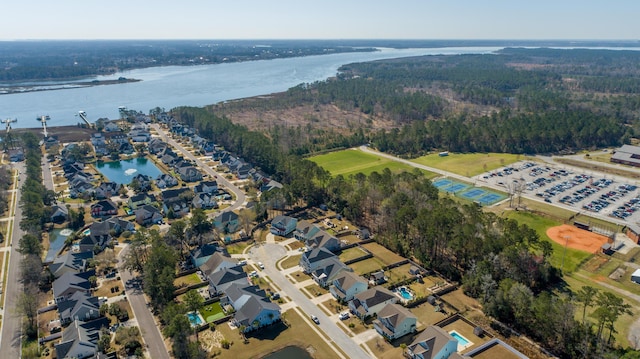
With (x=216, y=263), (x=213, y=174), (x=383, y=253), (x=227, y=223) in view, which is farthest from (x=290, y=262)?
(x=213, y=174)

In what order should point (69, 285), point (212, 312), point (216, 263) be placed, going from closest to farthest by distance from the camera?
point (212, 312) → point (69, 285) → point (216, 263)

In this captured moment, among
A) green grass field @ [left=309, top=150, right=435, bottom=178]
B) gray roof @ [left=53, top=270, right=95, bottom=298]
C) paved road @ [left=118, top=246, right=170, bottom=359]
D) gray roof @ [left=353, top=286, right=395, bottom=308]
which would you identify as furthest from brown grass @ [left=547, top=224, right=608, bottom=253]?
gray roof @ [left=53, top=270, right=95, bottom=298]

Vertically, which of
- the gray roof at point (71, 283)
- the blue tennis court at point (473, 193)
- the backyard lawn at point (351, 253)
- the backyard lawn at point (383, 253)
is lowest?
the backyard lawn at point (383, 253)

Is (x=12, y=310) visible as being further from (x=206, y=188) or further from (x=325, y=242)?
(x=206, y=188)

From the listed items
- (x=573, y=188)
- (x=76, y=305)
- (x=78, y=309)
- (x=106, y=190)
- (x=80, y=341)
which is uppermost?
(x=106, y=190)

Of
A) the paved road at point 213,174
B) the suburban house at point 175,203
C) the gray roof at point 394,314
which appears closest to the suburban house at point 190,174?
the paved road at point 213,174

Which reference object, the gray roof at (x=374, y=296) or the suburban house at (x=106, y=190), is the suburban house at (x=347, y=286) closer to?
the gray roof at (x=374, y=296)

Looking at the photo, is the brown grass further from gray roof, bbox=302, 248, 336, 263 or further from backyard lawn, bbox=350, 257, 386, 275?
gray roof, bbox=302, 248, 336, 263

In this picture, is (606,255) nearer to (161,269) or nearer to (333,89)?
(161,269)
